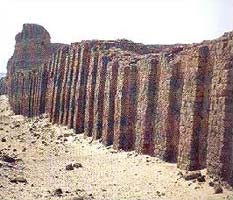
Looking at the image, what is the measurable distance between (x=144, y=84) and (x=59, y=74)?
15496mm

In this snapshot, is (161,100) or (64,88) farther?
(64,88)

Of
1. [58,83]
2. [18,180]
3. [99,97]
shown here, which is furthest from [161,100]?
[58,83]

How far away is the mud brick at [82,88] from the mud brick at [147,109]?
8359 mm

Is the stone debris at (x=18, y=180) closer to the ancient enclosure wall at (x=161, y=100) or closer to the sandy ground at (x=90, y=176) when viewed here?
the sandy ground at (x=90, y=176)

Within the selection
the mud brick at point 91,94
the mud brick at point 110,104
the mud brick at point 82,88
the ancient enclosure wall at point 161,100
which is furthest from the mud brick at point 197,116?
the mud brick at point 82,88

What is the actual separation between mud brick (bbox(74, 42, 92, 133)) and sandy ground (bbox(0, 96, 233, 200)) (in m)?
3.83

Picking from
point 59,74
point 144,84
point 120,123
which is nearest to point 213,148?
point 144,84

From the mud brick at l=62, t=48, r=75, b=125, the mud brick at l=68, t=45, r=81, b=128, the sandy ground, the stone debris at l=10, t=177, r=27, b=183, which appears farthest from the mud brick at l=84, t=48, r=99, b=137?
the stone debris at l=10, t=177, r=27, b=183

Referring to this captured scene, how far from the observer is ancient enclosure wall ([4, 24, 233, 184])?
41.0ft

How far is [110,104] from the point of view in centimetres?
2117

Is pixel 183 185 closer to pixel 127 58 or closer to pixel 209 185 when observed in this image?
pixel 209 185

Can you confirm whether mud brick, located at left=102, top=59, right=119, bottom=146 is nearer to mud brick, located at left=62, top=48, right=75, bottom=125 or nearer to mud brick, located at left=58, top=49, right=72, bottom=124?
mud brick, located at left=62, top=48, right=75, bottom=125

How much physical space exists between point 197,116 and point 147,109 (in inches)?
143

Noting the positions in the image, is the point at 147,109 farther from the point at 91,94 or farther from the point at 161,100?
the point at 91,94
